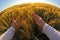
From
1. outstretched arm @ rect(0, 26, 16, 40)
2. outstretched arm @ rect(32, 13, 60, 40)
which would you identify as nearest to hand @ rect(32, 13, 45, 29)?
outstretched arm @ rect(32, 13, 60, 40)

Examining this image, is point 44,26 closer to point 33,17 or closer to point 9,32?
point 33,17

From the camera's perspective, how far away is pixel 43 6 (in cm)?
189

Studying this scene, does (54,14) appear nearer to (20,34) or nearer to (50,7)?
(50,7)

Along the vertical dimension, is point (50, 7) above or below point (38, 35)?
above

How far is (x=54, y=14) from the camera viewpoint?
183 cm

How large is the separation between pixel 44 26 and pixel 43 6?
17cm

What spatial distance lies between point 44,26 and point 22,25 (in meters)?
0.13

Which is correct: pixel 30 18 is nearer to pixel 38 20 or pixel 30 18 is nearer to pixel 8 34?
pixel 38 20

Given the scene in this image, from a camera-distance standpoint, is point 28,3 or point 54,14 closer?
point 54,14

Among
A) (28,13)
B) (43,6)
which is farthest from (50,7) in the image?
(28,13)

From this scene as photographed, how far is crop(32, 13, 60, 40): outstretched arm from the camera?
1730 millimetres

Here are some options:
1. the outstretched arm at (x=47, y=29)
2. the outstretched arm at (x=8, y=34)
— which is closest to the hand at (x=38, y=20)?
the outstretched arm at (x=47, y=29)

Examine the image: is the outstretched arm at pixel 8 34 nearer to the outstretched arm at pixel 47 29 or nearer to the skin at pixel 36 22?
the skin at pixel 36 22

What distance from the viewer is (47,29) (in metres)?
1.76
